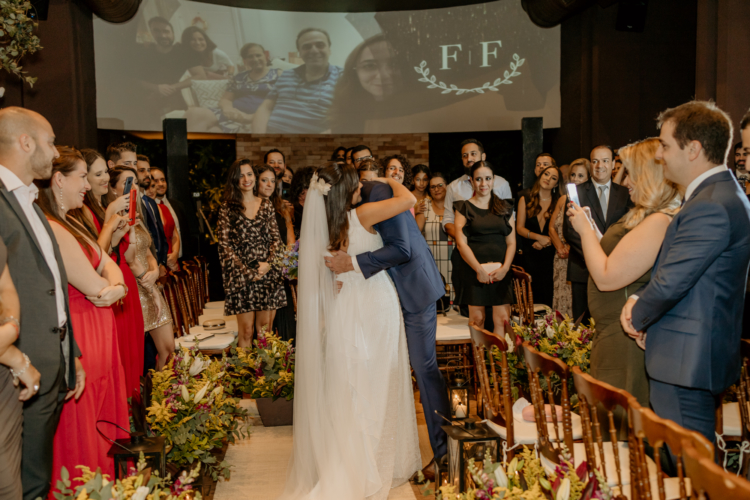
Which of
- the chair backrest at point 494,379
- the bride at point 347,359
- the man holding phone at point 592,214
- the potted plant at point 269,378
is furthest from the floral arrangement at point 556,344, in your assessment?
the potted plant at point 269,378

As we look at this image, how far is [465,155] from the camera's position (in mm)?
5887

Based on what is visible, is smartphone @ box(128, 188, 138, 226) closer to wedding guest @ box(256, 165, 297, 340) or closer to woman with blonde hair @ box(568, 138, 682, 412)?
wedding guest @ box(256, 165, 297, 340)

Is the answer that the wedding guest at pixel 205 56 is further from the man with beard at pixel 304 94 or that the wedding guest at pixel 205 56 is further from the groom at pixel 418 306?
the groom at pixel 418 306

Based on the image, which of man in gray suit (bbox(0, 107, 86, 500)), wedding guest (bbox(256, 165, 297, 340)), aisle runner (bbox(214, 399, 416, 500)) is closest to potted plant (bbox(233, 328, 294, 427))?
aisle runner (bbox(214, 399, 416, 500))

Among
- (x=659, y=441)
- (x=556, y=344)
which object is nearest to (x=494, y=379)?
(x=659, y=441)

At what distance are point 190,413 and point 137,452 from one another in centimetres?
99

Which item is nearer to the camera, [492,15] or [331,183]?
[331,183]

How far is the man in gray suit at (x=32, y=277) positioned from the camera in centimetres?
194

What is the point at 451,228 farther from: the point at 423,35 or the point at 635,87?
the point at 423,35

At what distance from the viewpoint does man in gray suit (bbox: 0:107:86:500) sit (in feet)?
6.36

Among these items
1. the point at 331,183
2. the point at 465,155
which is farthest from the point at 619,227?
the point at 465,155

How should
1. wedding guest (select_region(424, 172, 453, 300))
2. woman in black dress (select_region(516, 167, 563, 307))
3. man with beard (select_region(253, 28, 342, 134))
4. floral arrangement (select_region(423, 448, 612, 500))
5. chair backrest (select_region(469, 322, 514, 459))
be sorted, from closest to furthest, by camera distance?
floral arrangement (select_region(423, 448, 612, 500)) → chair backrest (select_region(469, 322, 514, 459)) → woman in black dress (select_region(516, 167, 563, 307)) → wedding guest (select_region(424, 172, 453, 300)) → man with beard (select_region(253, 28, 342, 134))

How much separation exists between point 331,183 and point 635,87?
5.15 metres

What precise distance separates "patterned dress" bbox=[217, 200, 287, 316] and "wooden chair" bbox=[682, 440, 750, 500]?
140 inches
